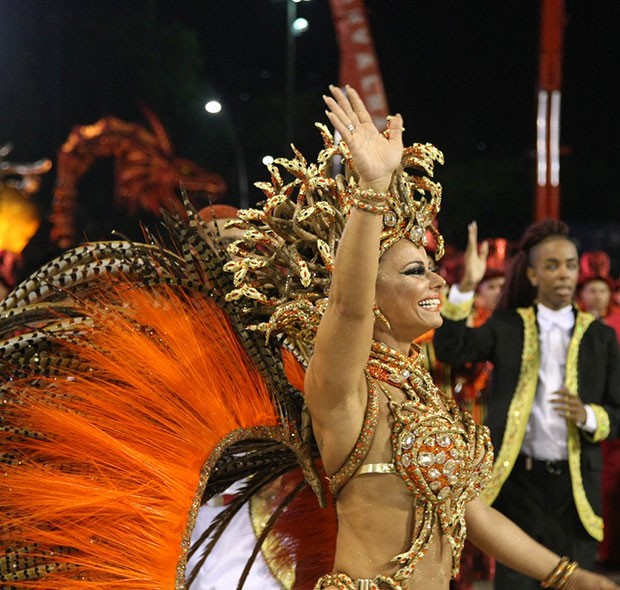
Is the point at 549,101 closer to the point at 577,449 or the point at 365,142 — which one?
the point at 577,449

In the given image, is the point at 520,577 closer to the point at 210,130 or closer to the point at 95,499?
the point at 95,499

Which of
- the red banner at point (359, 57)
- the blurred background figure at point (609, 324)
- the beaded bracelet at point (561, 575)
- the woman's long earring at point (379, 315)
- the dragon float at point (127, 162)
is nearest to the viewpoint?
the woman's long earring at point (379, 315)

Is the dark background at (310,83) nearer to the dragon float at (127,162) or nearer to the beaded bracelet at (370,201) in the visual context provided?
the dragon float at (127,162)

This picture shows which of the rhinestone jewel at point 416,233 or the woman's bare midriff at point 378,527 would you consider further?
the rhinestone jewel at point 416,233

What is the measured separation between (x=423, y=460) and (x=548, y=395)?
2.66 m

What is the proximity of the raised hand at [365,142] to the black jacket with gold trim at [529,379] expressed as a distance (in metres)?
2.74

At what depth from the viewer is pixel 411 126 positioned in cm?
2355

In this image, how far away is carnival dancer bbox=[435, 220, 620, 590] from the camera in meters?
5.18

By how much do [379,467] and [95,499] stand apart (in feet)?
2.64

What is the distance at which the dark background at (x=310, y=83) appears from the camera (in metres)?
22.0

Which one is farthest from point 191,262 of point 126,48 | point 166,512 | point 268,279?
point 126,48

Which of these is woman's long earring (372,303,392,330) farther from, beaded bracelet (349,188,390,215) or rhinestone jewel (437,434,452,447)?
beaded bracelet (349,188,390,215)

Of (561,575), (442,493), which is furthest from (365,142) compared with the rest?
(561,575)

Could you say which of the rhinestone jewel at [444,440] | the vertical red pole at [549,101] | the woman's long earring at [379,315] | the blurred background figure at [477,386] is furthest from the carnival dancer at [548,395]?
the vertical red pole at [549,101]
